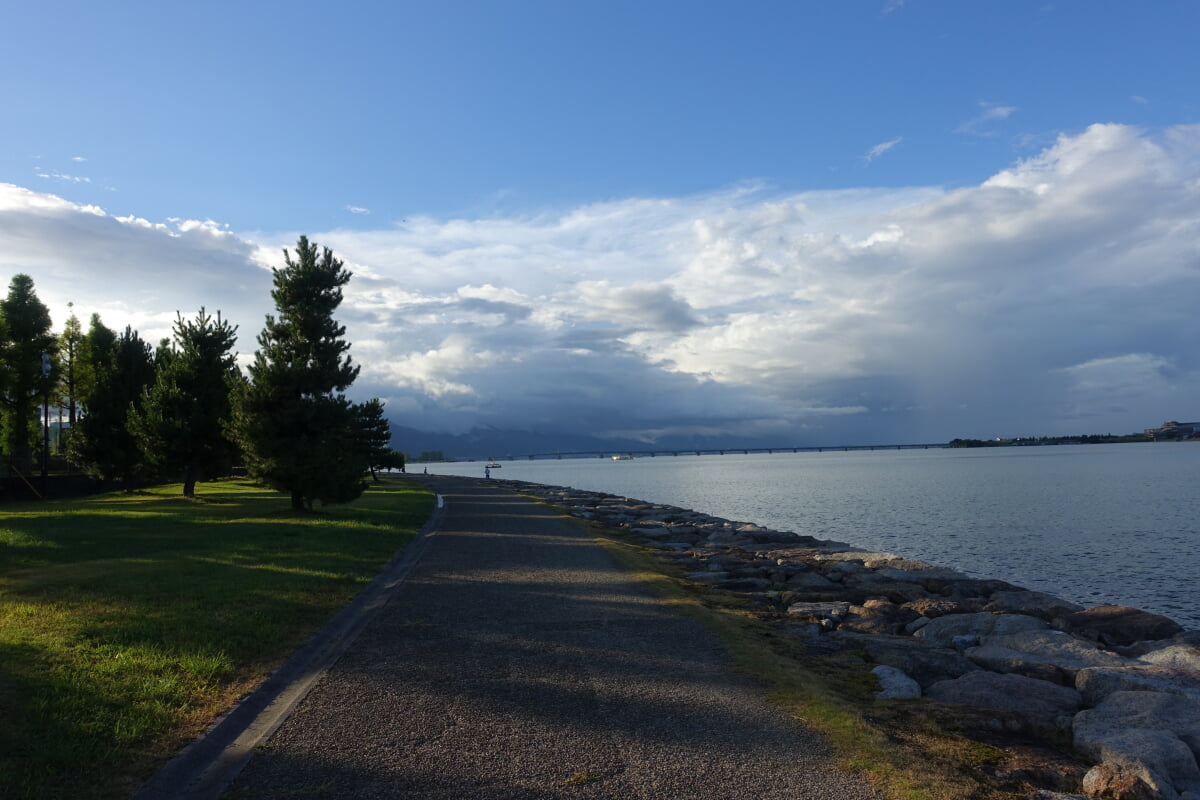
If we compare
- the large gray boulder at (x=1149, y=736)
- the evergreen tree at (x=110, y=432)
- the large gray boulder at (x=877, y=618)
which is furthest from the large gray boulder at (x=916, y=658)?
the evergreen tree at (x=110, y=432)

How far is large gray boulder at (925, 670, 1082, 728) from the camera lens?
7.86 meters

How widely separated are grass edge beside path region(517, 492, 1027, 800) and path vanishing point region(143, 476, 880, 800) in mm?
218

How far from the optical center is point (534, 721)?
653 cm

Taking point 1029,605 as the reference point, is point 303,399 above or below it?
above

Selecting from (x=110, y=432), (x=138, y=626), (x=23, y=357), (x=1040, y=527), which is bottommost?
(x=1040, y=527)

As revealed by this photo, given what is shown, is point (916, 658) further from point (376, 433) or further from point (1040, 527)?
point (376, 433)

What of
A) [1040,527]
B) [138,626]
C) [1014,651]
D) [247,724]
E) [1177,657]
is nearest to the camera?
[247,724]

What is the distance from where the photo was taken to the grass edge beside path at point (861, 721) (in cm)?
546

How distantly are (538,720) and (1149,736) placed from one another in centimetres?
547

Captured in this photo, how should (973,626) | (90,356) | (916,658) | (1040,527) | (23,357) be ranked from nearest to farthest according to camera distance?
(916,658)
(973,626)
(1040,527)
(23,357)
(90,356)

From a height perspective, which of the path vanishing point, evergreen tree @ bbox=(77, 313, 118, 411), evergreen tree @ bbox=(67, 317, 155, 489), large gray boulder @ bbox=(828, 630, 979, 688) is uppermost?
evergreen tree @ bbox=(77, 313, 118, 411)

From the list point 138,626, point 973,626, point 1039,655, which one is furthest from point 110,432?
point 1039,655

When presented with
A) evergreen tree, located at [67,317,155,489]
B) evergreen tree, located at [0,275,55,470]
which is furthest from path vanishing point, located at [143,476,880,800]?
evergreen tree, located at [0,275,55,470]

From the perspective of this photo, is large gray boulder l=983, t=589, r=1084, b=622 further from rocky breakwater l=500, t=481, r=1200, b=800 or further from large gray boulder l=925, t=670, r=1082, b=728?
large gray boulder l=925, t=670, r=1082, b=728
